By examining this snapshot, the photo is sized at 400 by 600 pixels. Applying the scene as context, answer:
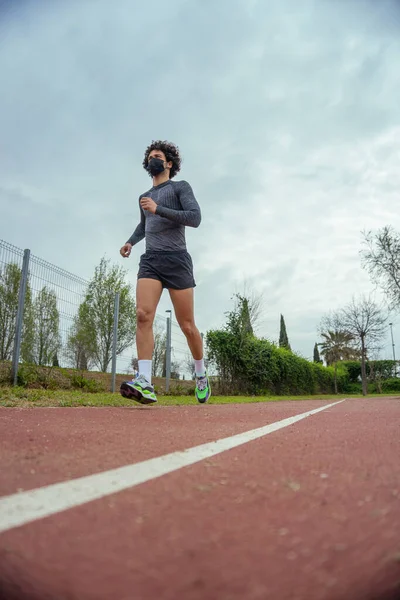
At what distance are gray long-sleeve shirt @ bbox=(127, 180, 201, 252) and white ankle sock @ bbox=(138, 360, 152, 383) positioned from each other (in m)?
1.21

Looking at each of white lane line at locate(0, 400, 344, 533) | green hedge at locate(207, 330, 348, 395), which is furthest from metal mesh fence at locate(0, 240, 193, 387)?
white lane line at locate(0, 400, 344, 533)

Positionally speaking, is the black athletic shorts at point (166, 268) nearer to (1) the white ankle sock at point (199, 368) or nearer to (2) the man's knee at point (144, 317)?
(2) the man's knee at point (144, 317)

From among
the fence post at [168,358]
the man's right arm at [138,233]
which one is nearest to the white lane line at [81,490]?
the man's right arm at [138,233]

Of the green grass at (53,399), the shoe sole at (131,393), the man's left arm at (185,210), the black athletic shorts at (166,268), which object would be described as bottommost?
the green grass at (53,399)

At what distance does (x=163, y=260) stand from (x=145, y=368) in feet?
3.78

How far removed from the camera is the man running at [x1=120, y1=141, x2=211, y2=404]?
14.6 ft

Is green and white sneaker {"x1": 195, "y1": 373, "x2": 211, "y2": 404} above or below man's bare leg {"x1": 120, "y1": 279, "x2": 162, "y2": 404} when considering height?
below

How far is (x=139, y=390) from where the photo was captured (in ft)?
13.7

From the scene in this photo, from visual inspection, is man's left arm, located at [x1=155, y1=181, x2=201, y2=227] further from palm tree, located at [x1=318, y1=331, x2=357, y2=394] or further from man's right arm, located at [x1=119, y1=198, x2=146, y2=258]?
palm tree, located at [x1=318, y1=331, x2=357, y2=394]

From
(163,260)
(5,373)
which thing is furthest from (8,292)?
(163,260)

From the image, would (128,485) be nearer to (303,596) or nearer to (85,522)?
(85,522)

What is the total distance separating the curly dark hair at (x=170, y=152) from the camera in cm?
505

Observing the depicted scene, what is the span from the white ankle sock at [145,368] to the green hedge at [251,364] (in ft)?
43.5

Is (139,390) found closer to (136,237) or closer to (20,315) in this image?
(136,237)
